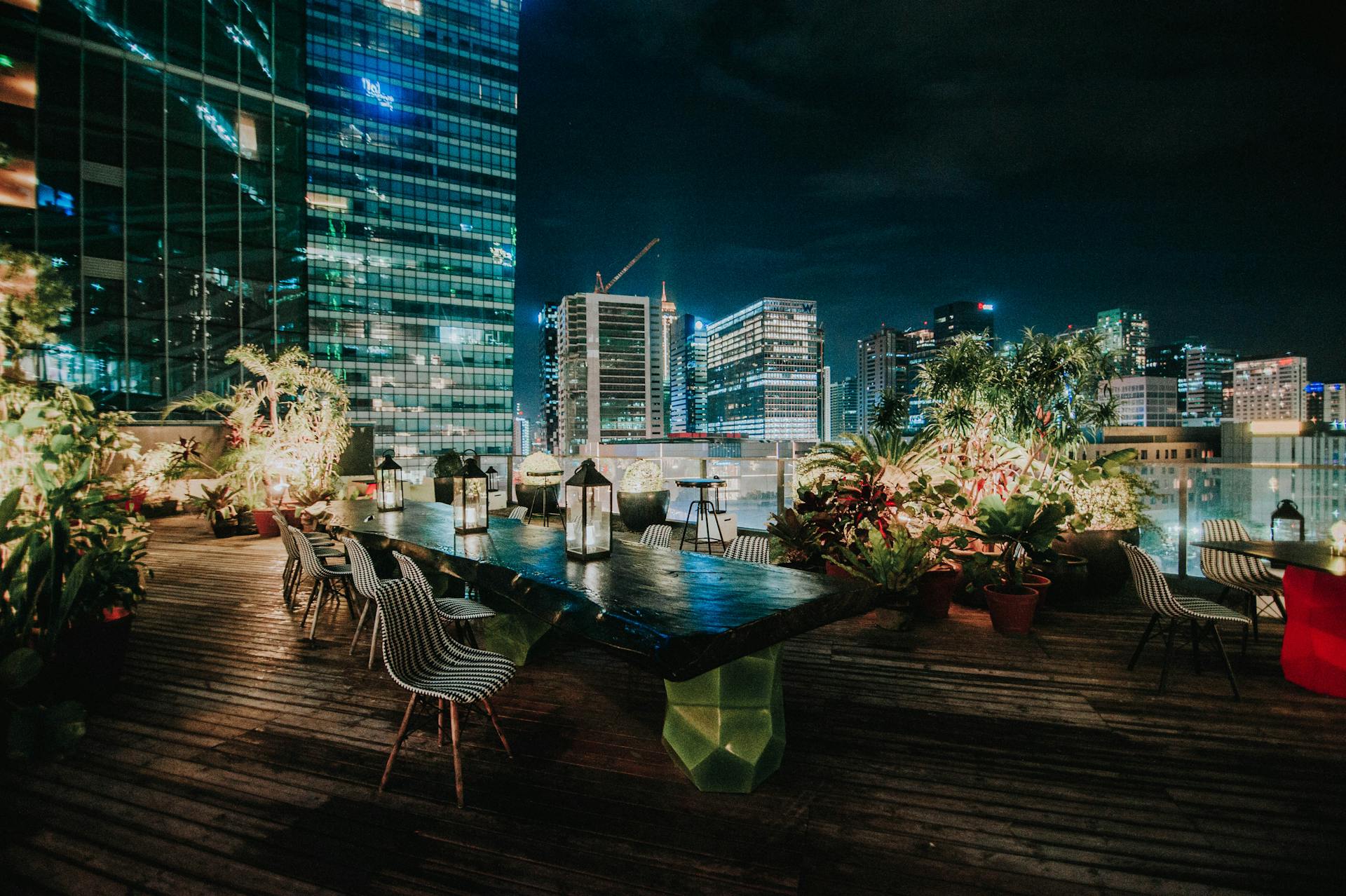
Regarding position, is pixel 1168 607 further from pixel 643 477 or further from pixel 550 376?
pixel 550 376

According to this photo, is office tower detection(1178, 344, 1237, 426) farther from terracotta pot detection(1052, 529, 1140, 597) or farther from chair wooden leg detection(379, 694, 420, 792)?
chair wooden leg detection(379, 694, 420, 792)

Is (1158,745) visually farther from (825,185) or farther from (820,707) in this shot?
(825,185)

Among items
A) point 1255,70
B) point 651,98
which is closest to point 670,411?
point 651,98

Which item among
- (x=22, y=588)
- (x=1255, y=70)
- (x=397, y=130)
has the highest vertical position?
(x=397, y=130)

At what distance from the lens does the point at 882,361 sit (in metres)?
107

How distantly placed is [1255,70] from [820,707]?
15.1 m

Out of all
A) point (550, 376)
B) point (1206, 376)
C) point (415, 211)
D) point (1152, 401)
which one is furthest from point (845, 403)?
point (415, 211)

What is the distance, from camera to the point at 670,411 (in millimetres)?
156375

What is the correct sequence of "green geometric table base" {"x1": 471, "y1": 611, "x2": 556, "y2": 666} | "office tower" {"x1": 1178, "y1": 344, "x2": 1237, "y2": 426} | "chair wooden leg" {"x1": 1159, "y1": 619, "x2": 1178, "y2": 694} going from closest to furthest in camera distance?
"chair wooden leg" {"x1": 1159, "y1": 619, "x2": 1178, "y2": 694}
"green geometric table base" {"x1": 471, "y1": 611, "x2": 556, "y2": 666}
"office tower" {"x1": 1178, "y1": 344, "x2": 1237, "y2": 426}

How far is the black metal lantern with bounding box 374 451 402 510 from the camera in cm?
484

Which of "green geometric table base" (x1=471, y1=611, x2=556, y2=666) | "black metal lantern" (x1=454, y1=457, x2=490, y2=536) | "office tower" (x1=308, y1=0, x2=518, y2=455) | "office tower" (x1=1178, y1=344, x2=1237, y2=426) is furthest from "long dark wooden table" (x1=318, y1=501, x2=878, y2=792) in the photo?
"office tower" (x1=1178, y1=344, x2=1237, y2=426)

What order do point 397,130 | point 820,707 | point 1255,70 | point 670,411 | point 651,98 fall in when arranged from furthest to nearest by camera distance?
point 670,411 < point 397,130 < point 651,98 < point 1255,70 < point 820,707

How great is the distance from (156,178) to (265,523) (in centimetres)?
1321

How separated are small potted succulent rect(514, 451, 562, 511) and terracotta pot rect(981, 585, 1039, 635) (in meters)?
6.99
